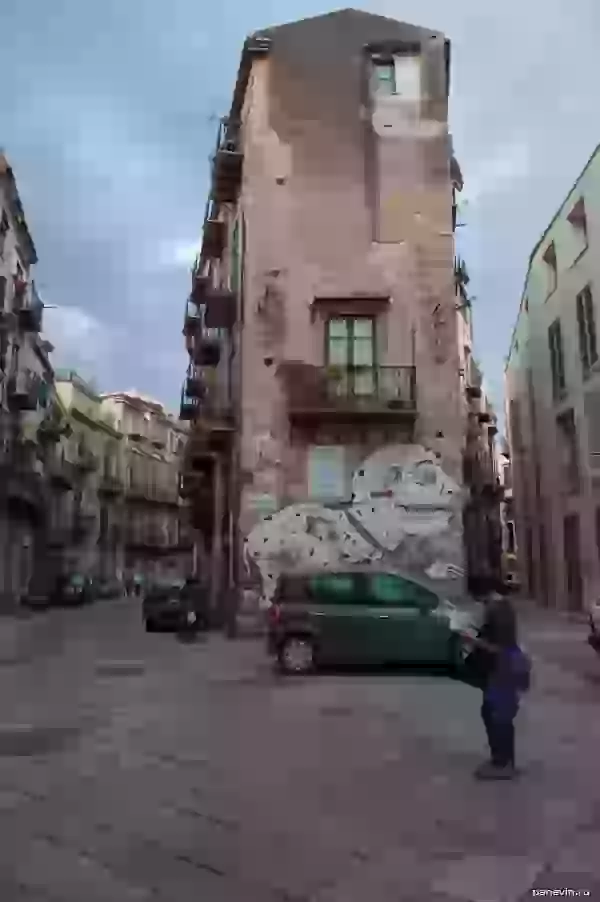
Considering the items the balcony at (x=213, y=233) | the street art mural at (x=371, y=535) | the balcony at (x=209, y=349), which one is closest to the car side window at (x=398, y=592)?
the street art mural at (x=371, y=535)

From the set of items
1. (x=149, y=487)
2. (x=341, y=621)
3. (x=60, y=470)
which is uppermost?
(x=149, y=487)

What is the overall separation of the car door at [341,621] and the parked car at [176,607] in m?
9.92

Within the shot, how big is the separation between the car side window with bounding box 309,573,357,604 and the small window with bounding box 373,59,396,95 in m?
15.3

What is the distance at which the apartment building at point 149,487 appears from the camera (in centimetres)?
7406

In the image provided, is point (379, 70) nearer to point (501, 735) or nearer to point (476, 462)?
point (476, 462)

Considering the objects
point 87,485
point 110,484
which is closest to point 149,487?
point 110,484

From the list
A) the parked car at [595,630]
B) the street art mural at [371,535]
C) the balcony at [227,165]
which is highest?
the balcony at [227,165]

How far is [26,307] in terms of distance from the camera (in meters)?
43.5

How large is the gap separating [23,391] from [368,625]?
107 feet

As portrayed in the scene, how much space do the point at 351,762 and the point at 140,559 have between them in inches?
2756

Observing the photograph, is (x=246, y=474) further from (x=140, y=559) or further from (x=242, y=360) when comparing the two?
(x=140, y=559)

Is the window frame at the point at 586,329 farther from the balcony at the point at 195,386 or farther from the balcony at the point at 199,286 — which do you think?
the balcony at the point at 195,386

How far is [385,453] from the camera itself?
72.8 ft

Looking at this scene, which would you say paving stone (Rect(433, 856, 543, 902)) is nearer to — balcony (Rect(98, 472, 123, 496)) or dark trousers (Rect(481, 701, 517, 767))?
dark trousers (Rect(481, 701, 517, 767))
